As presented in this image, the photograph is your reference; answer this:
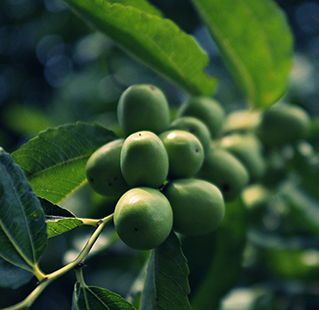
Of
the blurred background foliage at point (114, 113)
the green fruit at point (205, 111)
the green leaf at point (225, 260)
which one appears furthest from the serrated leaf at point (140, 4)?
Answer: the green leaf at point (225, 260)

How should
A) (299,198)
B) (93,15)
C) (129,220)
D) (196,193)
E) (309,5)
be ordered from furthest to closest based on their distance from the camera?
(309,5), (299,198), (93,15), (196,193), (129,220)

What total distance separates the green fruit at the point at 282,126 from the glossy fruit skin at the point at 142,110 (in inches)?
26.5

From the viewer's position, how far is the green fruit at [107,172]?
1.03 m

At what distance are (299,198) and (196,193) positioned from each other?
105 centimetres

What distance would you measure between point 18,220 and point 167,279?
44 centimetres

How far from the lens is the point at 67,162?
3.79 feet

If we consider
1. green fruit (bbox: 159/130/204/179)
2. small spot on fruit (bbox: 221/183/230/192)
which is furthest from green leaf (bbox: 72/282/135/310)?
small spot on fruit (bbox: 221/183/230/192)

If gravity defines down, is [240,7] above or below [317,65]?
above

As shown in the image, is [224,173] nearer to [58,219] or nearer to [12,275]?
[58,219]

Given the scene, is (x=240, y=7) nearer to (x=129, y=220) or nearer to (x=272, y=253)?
(x=129, y=220)

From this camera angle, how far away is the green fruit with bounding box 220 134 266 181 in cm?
147

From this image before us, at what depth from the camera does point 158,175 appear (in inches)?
37.8

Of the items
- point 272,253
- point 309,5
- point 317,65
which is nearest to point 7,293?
point 272,253

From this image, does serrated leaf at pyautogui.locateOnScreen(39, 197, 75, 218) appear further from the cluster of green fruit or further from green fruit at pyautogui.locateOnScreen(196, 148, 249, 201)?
green fruit at pyautogui.locateOnScreen(196, 148, 249, 201)
